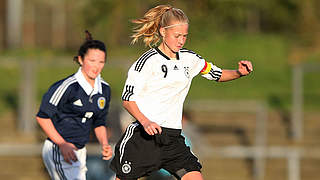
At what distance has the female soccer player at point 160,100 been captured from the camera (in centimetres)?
618

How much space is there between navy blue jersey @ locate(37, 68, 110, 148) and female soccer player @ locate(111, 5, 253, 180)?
81cm

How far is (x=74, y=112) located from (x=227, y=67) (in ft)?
38.5

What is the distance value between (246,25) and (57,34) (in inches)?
211

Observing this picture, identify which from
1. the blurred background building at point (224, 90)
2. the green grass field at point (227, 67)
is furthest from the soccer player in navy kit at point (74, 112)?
the green grass field at point (227, 67)

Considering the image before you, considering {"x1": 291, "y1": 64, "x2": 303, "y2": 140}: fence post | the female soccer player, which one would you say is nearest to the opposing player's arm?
the female soccer player

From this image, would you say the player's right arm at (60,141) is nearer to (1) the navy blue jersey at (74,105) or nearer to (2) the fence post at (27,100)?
(1) the navy blue jersey at (74,105)

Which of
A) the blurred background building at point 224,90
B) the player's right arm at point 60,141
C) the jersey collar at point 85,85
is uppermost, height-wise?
the jersey collar at point 85,85

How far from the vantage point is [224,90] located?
18.0m

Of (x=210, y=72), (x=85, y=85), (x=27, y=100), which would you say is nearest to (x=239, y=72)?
(x=210, y=72)

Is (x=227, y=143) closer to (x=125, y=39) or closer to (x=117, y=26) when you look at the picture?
(x=117, y=26)

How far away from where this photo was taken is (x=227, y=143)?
49.9ft

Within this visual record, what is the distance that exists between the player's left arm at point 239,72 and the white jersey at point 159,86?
17.3 inches

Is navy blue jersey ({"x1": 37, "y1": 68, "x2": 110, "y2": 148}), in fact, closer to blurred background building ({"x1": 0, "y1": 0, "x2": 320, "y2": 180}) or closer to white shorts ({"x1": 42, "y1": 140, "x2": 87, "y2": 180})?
white shorts ({"x1": 42, "y1": 140, "x2": 87, "y2": 180})

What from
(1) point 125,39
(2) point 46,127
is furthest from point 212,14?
(1) point 125,39
